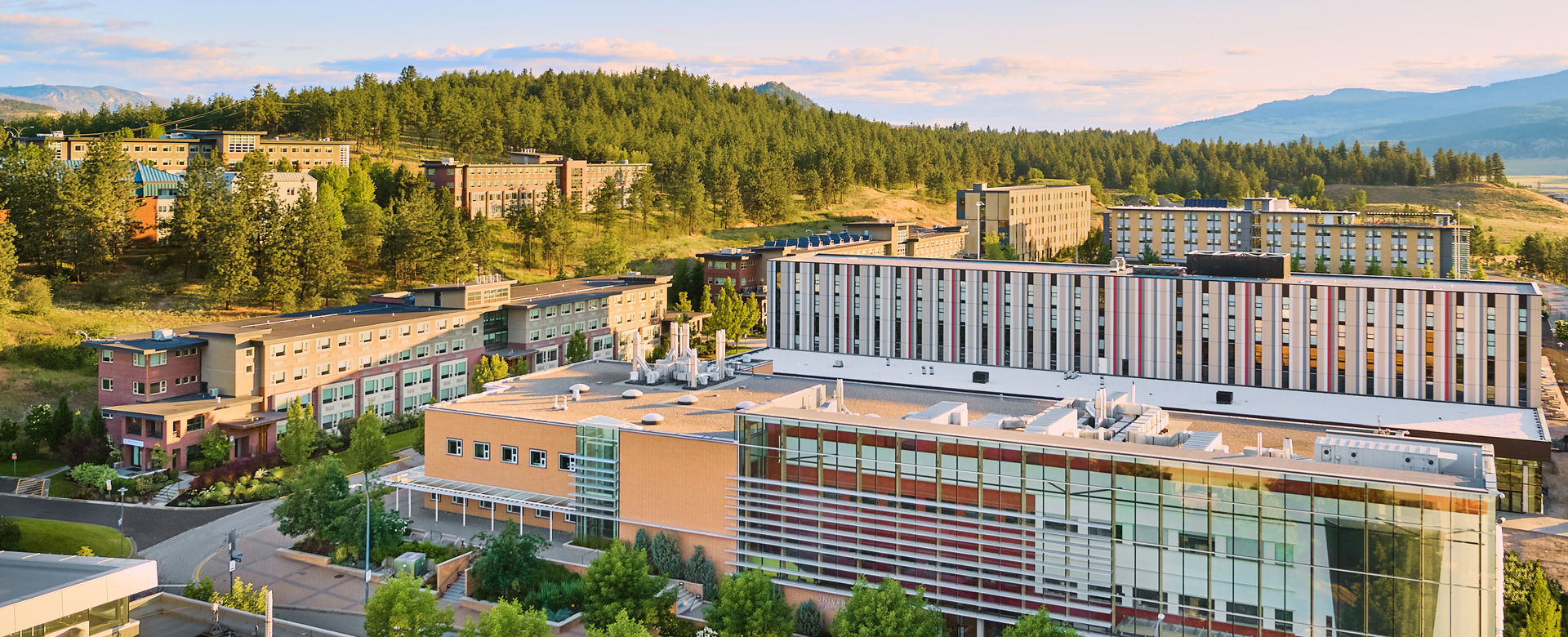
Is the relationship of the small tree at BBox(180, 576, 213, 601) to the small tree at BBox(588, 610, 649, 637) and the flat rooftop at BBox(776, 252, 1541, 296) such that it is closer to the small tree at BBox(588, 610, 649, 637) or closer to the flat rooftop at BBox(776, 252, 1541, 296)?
the small tree at BBox(588, 610, 649, 637)

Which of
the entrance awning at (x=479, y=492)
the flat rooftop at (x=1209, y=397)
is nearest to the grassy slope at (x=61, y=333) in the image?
the entrance awning at (x=479, y=492)

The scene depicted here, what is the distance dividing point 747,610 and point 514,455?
15.4m

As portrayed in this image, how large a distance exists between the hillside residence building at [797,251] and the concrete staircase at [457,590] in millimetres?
52595

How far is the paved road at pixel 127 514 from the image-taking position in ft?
159

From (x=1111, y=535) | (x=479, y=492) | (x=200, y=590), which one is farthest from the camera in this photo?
(x=479, y=492)

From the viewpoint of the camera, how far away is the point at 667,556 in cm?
3869

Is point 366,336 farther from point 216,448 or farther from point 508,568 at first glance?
point 508,568

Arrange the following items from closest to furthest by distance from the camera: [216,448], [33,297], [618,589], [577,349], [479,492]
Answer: [618,589]
[479,492]
[216,448]
[33,297]
[577,349]

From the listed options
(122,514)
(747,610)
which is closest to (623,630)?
(747,610)

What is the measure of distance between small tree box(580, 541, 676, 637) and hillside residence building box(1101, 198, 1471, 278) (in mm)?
91173

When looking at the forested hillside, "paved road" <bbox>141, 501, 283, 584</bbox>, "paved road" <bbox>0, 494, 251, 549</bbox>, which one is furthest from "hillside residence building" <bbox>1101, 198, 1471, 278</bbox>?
"paved road" <bbox>0, 494, 251, 549</bbox>

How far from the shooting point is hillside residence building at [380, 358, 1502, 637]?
28.5 metres

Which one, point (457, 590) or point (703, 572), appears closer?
point (703, 572)

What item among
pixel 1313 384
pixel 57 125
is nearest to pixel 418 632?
pixel 1313 384
